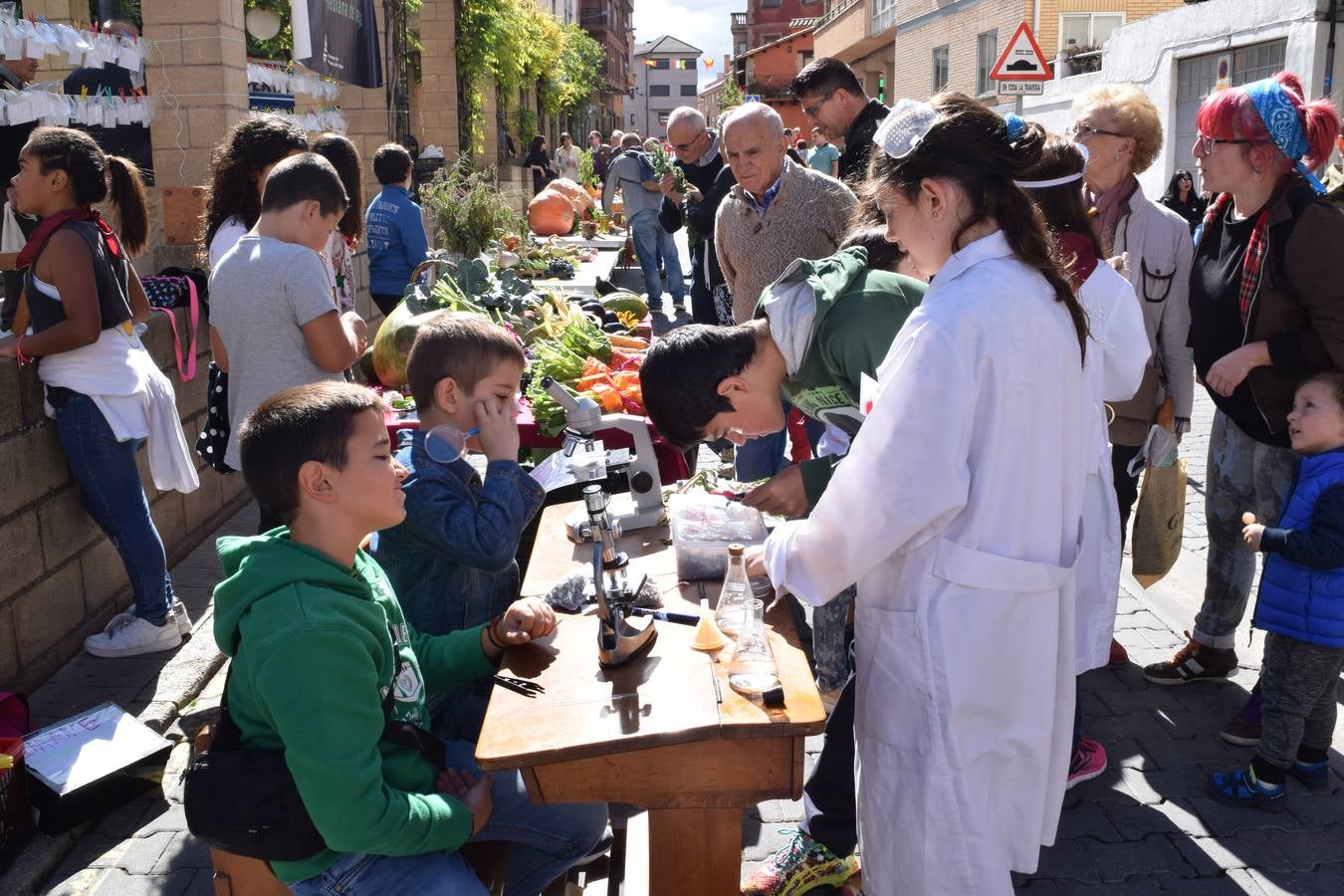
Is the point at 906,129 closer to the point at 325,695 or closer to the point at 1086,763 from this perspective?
the point at 325,695

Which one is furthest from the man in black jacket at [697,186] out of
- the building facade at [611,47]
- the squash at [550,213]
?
the building facade at [611,47]

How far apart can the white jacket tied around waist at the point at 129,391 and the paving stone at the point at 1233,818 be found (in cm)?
384

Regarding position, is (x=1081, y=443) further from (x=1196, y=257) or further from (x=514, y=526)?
(x=1196, y=257)

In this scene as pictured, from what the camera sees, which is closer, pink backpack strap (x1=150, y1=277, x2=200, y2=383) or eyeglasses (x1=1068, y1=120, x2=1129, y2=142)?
eyeglasses (x1=1068, y1=120, x2=1129, y2=142)

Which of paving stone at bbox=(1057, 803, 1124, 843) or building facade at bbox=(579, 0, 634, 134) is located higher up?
building facade at bbox=(579, 0, 634, 134)

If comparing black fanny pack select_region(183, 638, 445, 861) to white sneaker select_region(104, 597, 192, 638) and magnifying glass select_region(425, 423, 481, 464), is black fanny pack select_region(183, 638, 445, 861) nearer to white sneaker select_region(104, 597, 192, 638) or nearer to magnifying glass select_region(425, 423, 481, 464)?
magnifying glass select_region(425, 423, 481, 464)

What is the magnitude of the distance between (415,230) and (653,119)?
131134 mm

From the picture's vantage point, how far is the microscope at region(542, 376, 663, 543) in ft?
10.5

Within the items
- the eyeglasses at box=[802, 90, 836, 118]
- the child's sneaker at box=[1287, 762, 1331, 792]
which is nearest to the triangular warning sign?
the eyeglasses at box=[802, 90, 836, 118]

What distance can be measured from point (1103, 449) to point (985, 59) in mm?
27470

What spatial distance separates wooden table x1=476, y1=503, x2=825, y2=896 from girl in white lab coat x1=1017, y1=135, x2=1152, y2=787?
0.92 metres

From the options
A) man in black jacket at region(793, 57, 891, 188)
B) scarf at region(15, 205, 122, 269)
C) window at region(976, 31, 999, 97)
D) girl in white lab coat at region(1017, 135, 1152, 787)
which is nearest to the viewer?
girl in white lab coat at region(1017, 135, 1152, 787)

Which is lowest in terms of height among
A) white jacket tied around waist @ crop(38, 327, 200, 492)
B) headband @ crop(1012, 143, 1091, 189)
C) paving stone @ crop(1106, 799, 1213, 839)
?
paving stone @ crop(1106, 799, 1213, 839)

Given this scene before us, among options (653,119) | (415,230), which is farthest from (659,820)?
(653,119)
